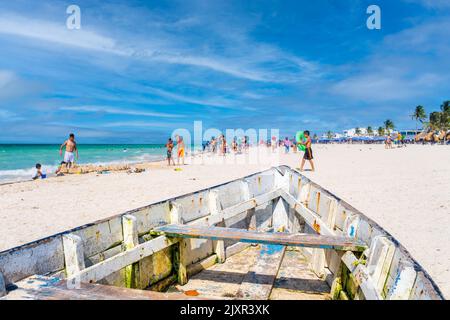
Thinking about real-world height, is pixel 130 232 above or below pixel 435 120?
below

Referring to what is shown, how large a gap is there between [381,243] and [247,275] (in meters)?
1.78

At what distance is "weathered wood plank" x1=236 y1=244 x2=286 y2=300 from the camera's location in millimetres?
3404

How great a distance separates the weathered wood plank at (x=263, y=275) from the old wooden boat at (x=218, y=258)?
0.04 ft

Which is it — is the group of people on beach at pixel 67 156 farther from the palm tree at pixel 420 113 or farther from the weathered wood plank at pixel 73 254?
the palm tree at pixel 420 113

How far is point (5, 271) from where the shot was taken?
228 cm

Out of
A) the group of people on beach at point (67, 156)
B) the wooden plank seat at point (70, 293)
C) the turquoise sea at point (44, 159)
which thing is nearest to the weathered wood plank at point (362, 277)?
the wooden plank seat at point (70, 293)

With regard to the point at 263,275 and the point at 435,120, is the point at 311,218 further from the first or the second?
the point at 435,120

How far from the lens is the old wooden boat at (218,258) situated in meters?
2.29

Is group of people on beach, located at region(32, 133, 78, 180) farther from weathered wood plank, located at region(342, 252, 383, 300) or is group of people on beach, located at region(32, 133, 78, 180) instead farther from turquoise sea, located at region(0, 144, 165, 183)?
weathered wood plank, located at region(342, 252, 383, 300)

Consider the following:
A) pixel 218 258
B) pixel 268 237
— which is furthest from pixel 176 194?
pixel 268 237

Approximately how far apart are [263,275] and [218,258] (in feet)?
2.89

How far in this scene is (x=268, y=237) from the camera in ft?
10.8

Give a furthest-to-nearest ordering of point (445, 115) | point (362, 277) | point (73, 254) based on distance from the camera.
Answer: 1. point (445, 115)
2. point (73, 254)
3. point (362, 277)
